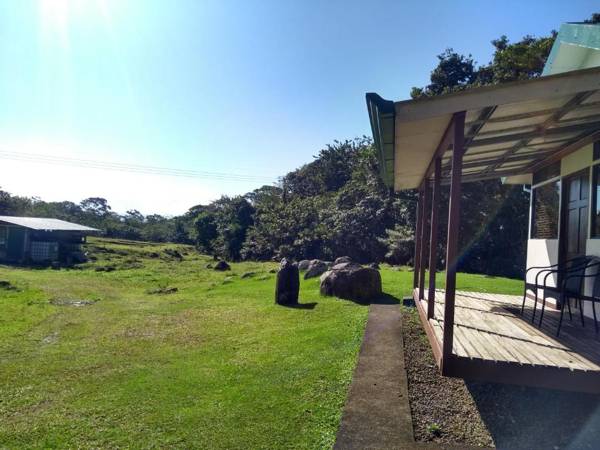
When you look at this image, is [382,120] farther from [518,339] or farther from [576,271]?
[576,271]

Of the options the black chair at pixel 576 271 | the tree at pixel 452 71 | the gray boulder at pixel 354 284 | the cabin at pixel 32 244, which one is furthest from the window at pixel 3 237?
the black chair at pixel 576 271

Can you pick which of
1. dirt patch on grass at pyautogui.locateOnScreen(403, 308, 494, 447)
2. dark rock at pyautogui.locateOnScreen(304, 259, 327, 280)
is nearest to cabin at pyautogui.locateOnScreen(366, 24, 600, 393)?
dirt patch on grass at pyautogui.locateOnScreen(403, 308, 494, 447)

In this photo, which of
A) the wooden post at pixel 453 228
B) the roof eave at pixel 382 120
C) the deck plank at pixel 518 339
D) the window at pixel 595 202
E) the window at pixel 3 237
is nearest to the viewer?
the roof eave at pixel 382 120

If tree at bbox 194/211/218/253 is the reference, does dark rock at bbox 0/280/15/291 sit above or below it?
below

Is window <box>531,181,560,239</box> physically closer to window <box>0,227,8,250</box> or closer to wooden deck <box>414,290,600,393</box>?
wooden deck <box>414,290,600,393</box>

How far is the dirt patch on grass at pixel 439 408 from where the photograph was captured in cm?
328

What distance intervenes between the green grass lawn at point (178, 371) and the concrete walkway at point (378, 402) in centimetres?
16

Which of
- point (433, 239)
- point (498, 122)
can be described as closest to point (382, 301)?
point (433, 239)

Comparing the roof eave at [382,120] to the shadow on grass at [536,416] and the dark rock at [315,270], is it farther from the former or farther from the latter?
the dark rock at [315,270]

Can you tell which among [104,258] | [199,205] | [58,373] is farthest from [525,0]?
[199,205]

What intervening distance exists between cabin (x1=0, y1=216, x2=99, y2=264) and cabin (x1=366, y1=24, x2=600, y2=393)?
874 inches

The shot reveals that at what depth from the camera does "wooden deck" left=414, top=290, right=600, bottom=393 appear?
3209mm

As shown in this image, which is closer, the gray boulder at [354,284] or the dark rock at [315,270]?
the gray boulder at [354,284]

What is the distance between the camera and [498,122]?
13.5ft
